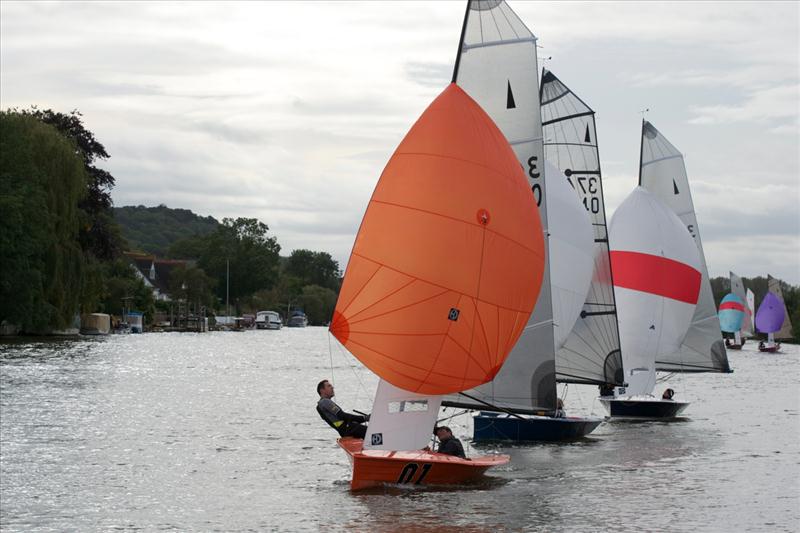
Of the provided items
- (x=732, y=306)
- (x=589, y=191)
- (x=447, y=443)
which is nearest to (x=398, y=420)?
(x=447, y=443)

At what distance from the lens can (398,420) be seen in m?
24.2

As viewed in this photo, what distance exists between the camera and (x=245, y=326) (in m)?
183

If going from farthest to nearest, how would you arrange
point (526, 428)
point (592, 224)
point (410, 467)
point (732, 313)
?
point (732, 313) → point (592, 224) → point (526, 428) → point (410, 467)

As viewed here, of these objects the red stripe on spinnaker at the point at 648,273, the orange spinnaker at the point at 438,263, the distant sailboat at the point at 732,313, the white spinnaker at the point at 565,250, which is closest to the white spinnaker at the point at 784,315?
the distant sailboat at the point at 732,313

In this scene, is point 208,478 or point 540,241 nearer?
point 540,241

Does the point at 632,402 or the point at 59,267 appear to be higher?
the point at 59,267

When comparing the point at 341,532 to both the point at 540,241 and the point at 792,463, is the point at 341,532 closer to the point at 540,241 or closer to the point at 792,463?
the point at 540,241

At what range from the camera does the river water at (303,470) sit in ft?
76.5

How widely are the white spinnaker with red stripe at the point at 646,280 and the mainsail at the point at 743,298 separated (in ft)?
287

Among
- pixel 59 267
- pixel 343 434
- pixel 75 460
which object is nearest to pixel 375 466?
pixel 343 434

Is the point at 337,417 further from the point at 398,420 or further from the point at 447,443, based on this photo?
the point at 447,443

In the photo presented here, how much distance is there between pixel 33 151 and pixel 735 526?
62707 millimetres

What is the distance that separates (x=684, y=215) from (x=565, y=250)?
1866cm

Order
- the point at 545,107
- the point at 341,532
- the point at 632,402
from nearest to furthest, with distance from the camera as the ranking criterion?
1. the point at 341,532
2. the point at 545,107
3. the point at 632,402
